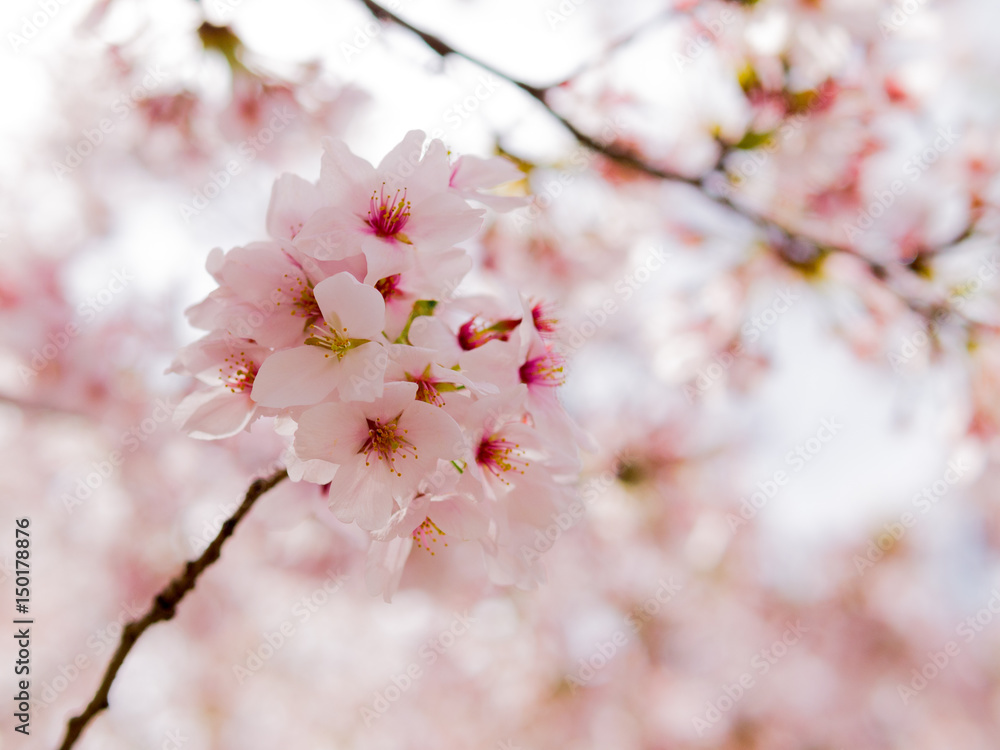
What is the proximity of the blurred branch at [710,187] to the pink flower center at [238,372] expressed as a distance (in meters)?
→ 0.76

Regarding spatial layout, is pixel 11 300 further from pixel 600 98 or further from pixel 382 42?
pixel 600 98

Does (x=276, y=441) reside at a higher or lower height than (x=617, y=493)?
higher

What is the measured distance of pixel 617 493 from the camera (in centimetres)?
261

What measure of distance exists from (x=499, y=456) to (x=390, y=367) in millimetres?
179

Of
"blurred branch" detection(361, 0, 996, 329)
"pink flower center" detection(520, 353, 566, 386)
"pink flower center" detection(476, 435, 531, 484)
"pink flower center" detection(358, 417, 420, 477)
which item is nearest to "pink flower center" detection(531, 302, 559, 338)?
"pink flower center" detection(520, 353, 566, 386)

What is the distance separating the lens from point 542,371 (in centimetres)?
78

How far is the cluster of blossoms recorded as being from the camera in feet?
2.10

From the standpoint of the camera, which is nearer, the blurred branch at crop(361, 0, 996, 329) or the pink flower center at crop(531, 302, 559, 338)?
the pink flower center at crop(531, 302, 559, 338)

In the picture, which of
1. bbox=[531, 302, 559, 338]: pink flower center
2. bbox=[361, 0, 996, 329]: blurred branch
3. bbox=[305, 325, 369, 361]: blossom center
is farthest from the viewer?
bbox=[361, 0, 996, 329]: blurred branch

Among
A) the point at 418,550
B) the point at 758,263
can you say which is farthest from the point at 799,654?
the point at 418,550

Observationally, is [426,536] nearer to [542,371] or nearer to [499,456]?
[499,456]

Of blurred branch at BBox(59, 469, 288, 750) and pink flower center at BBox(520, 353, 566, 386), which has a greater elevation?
pink flower center at BBox(520, 353, 566, 386)

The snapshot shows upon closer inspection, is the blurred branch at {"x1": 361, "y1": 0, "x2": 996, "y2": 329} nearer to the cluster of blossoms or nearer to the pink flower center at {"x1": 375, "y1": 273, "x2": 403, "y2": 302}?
the cluster of blossoms

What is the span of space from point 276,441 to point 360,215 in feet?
3.65
